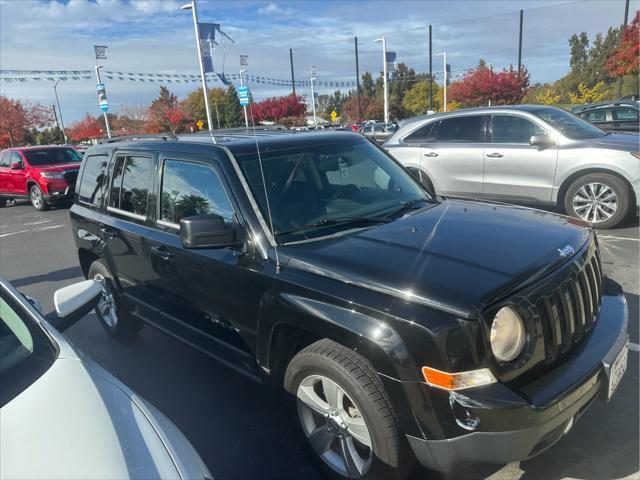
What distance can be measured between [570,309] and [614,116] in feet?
47.8

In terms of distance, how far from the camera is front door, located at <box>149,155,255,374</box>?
3.01m

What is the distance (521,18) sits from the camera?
4356 centimetres

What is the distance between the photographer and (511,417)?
1.98 metres

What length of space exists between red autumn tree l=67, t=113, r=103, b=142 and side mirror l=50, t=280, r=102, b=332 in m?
69.8

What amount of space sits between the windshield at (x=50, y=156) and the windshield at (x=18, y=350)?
1433 centimetres

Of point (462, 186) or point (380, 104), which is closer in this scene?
point (462, 186)

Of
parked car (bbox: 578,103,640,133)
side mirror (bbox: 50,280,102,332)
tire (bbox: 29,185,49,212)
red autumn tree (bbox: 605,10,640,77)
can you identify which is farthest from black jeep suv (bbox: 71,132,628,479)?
red autumn tree (bbox: 605,10,640,77)

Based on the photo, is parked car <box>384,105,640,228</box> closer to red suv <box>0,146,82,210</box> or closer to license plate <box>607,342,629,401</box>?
license plate <box>607,342,629,401</box>

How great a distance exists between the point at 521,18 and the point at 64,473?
50473 mm

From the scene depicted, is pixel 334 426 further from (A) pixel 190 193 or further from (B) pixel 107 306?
(B) pixel 107 306

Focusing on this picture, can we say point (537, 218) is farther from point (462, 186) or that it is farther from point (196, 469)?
point (462, 186)

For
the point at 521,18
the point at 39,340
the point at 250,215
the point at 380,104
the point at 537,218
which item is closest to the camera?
the point at 39,340

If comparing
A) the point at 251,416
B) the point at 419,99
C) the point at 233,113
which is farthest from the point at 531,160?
the point at 419,99

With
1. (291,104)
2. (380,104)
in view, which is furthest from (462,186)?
(380,104)
